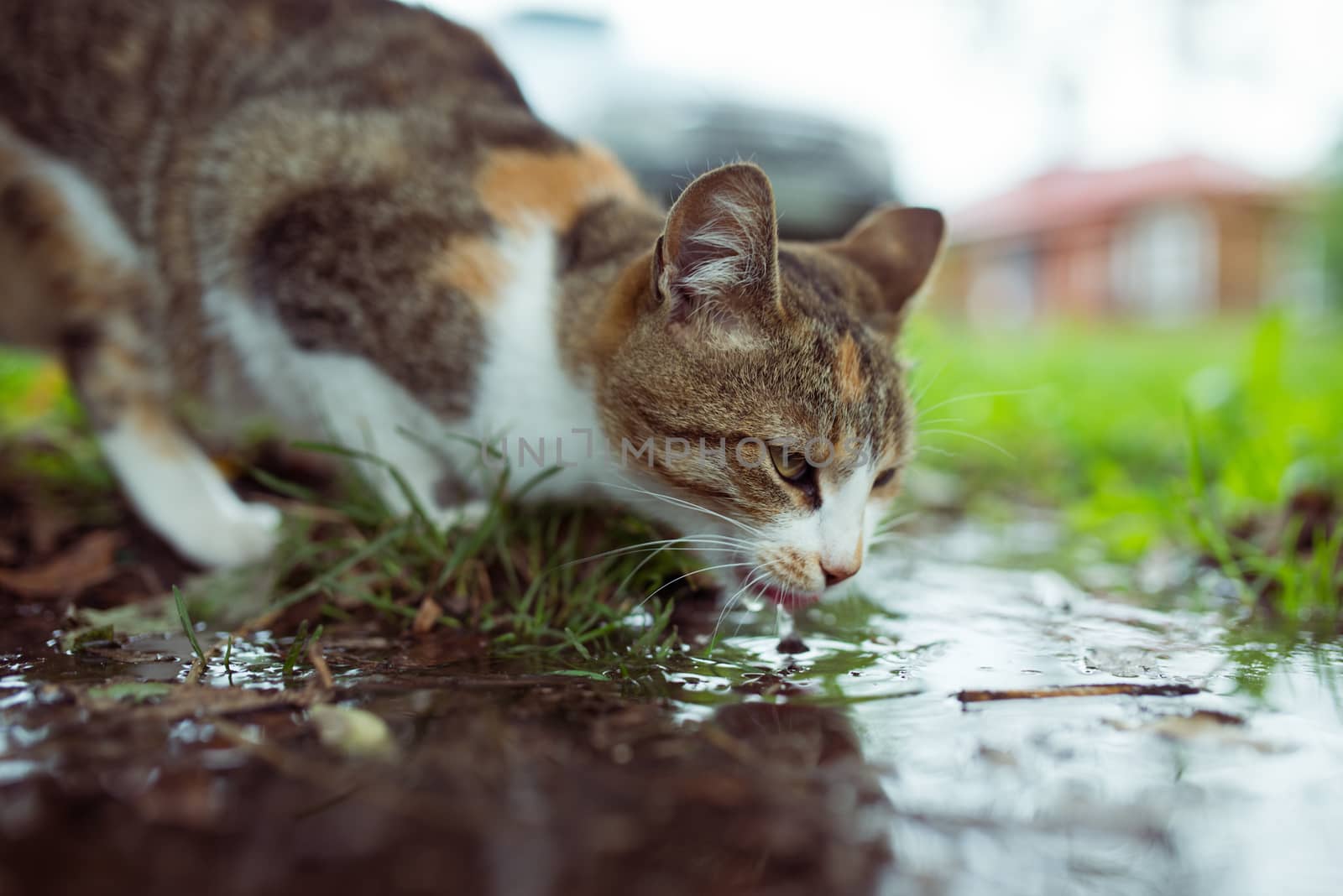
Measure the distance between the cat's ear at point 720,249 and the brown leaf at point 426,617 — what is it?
680 millimetres

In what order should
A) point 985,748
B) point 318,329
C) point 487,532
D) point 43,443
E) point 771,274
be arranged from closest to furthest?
point 985,748, point 771,274, point 487,532, point 318,329, point 43,443

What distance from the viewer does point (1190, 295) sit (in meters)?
20.5

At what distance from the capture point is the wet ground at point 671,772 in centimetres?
87

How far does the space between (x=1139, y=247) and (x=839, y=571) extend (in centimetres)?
2259

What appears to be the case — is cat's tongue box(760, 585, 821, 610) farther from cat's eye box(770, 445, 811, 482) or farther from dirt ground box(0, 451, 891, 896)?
dirt ground box(0, 451, 891, 896)

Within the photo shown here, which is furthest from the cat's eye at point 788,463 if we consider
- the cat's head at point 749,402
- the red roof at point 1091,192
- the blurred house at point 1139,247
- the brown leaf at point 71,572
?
the red roof at point 1091,192

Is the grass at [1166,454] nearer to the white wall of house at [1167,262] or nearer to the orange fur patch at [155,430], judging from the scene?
the orange fur patch at [155,430]

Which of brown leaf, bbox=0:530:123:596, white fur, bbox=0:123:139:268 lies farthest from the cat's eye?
white fur, bbox=0:123:139:268

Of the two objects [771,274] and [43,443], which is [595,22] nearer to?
[43,443]

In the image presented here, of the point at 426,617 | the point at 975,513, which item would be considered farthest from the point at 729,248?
the point at 975,513

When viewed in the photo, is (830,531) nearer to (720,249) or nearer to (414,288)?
(720,249)

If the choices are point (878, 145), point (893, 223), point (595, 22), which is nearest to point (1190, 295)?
point (878, 145)

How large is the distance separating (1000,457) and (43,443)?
3.21 m

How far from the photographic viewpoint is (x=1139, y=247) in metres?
21.3
